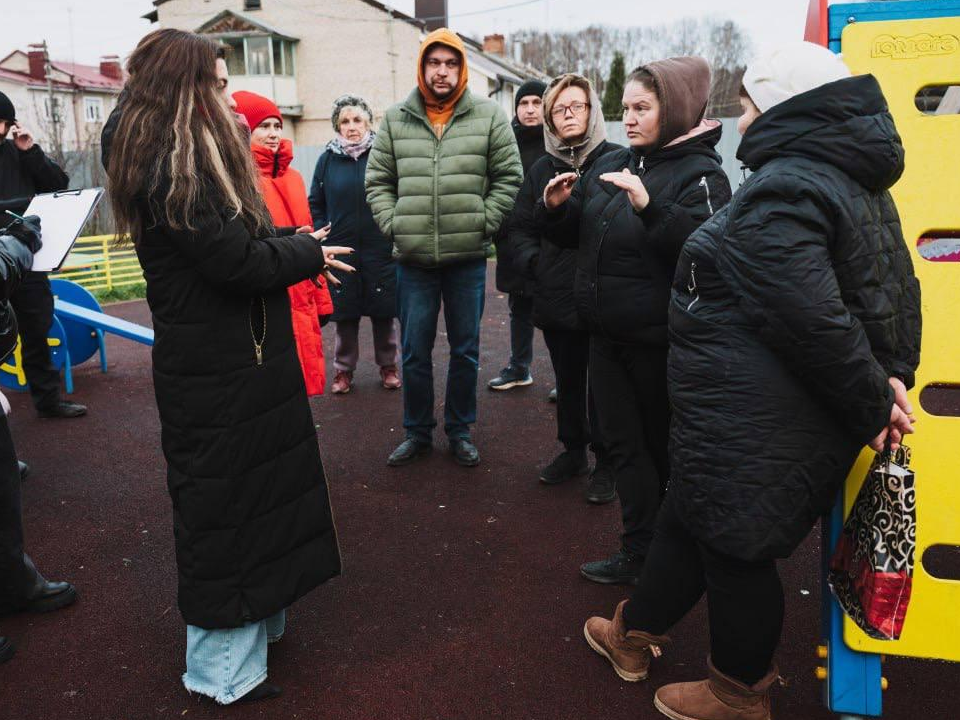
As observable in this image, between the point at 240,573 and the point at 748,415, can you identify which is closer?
the point at 748,415

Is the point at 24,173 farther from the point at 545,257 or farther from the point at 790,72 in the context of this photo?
the point at 790,72

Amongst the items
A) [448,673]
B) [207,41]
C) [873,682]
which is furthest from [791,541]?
[207,41]

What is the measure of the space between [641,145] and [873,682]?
6.27 feet

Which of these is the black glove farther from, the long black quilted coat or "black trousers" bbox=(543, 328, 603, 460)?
"black trousers" bbox=(543, 328, 603, 460)

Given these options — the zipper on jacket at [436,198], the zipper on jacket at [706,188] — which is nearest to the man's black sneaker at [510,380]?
the zipper on jacket at [436,198]

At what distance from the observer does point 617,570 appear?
11.0ft

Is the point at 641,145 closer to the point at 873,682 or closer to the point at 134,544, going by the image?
the point at 873,682

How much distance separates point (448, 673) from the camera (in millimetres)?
2785

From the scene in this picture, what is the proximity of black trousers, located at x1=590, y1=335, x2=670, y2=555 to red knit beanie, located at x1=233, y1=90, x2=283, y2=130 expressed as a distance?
1.77 metres

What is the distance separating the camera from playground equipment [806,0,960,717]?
2.35m

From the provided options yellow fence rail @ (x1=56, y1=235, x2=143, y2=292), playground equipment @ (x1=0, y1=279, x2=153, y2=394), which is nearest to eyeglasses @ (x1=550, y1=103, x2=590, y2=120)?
playground equipment @ (x1=0, y1=279, x2=153, y2=394)

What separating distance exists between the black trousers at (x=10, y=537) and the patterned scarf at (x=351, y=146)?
3.31 meters

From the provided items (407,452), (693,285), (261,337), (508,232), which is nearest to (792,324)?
(693,285)

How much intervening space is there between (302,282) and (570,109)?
4.81ft
